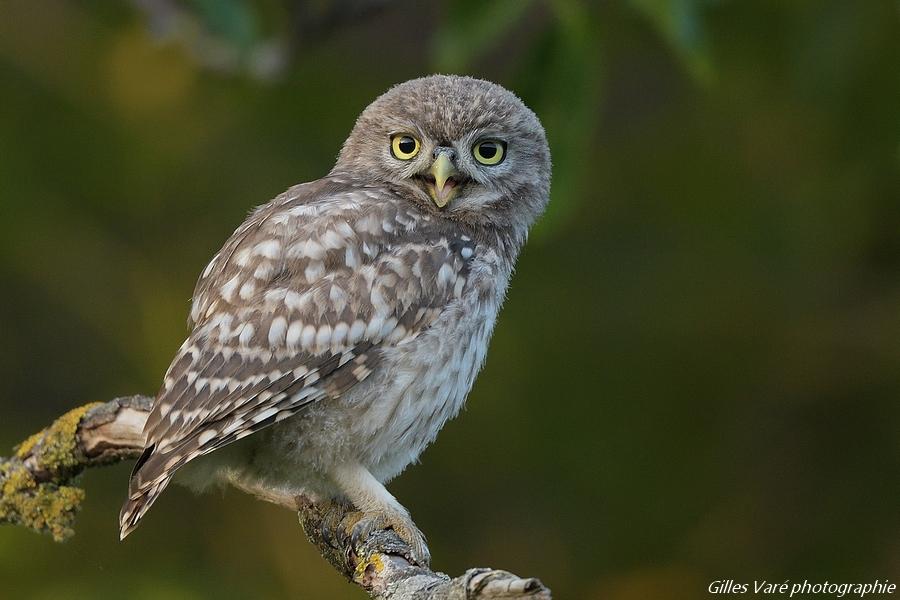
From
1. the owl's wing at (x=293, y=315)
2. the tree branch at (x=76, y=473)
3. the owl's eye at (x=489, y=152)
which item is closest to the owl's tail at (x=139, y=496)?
the owl's wing at (x=293, y=315)

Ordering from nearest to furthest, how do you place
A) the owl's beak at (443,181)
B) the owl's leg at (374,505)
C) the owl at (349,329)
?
the owl at (349,329) < the owl's leg at (374,505) < the owl's beak at (443,181)

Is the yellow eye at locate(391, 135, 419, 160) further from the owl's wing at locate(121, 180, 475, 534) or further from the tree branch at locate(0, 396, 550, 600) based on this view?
the tree branch at locate(0, 396, 550, 600)

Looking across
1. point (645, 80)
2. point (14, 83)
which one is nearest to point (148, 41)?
point (14, 83)

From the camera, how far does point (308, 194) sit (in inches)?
162

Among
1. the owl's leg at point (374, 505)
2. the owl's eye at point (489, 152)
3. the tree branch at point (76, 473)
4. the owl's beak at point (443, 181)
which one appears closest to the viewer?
the owl's leg at point (374, 505)

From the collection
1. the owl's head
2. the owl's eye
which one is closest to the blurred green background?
the owl's head

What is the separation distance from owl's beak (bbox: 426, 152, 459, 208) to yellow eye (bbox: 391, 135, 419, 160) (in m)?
0.14

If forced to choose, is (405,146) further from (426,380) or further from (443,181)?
(426,380)

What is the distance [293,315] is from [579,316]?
9.04ft

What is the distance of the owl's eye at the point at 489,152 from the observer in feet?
14.0

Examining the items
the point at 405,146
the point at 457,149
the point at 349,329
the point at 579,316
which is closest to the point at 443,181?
the point at 457,149

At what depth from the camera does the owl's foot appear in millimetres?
3645

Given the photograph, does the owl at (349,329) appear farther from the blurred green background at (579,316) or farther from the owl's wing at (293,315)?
the blurred green background at (579,316)

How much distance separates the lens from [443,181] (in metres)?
4.07
